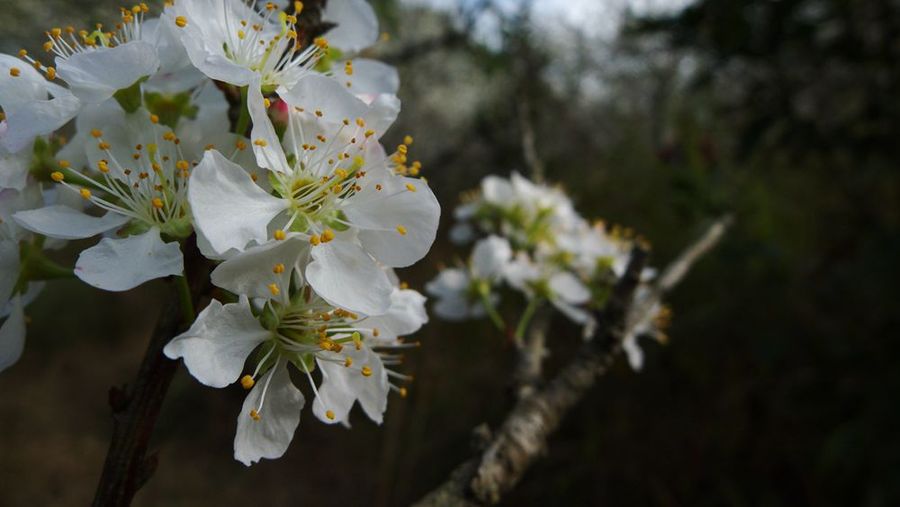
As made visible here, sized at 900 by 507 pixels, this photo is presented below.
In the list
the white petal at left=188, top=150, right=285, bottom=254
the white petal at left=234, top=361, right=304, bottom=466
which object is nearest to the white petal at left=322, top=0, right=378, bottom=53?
the white petal at left=188, top=150, right=285, bottom=254

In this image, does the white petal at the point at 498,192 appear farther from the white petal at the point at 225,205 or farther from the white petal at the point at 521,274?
the white petal at the point at 225,205

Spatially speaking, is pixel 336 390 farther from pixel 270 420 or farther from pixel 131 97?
pixel 131 97

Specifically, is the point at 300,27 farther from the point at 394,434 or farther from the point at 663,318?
the point at 394,434

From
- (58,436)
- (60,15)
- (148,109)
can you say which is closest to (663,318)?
(148,109)

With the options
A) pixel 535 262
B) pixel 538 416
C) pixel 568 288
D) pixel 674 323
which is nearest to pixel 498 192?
pixel 535 262

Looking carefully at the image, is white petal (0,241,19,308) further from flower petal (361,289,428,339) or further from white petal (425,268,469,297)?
white petal (425,268,469,297)

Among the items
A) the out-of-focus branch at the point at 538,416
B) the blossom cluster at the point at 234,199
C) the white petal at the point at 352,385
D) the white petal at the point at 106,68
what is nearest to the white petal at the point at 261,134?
the blossom cluster at the point at 234,199
